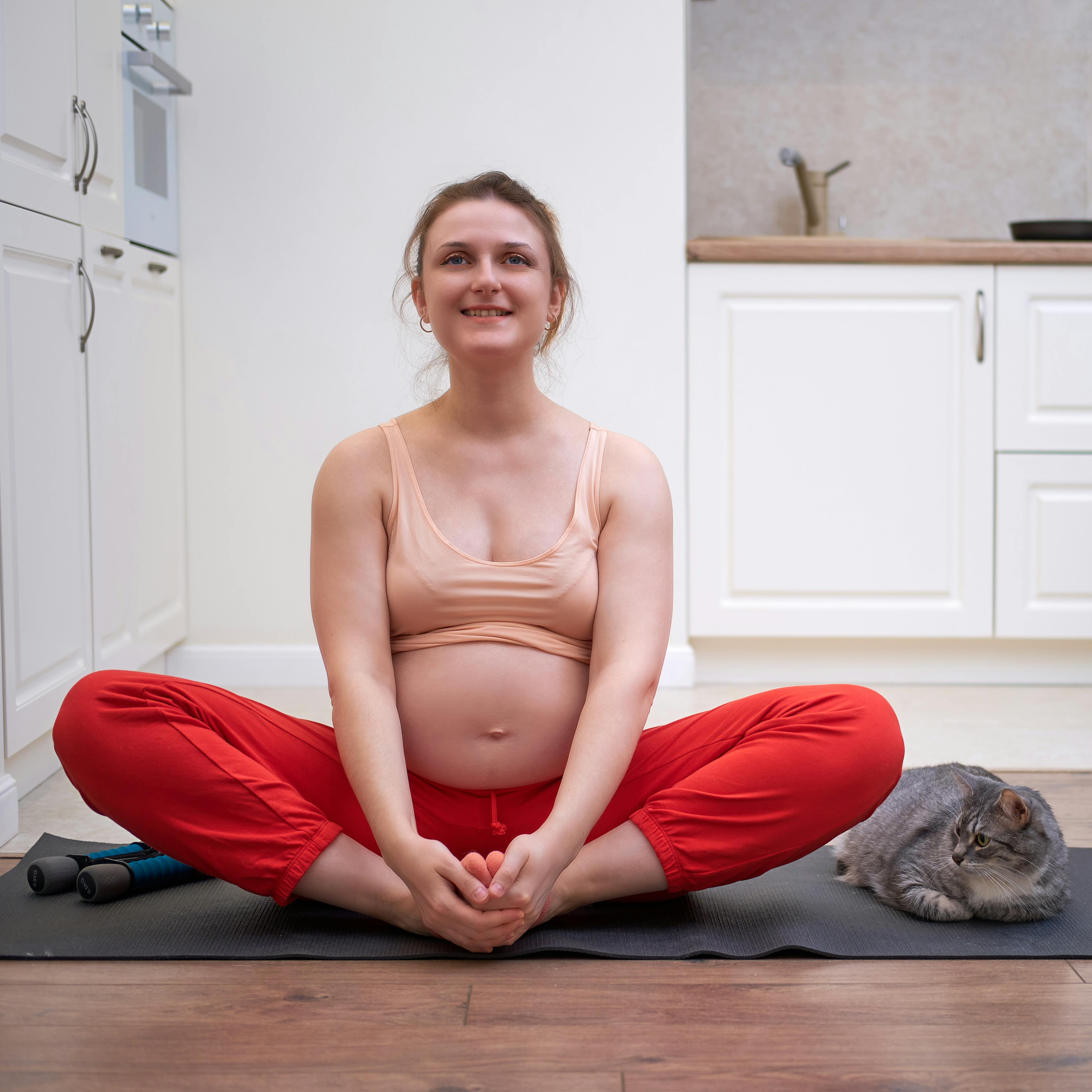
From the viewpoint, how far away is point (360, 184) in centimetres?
271

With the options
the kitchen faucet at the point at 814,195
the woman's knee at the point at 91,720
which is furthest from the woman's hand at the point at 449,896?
the kitchen faucet at the point at 814,195

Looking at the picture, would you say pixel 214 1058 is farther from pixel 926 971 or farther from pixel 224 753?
pixel 926 971

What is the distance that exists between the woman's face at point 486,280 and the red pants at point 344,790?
0.52 metres

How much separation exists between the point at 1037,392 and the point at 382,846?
7.02ft

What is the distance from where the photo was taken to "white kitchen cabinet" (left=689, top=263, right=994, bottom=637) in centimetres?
274

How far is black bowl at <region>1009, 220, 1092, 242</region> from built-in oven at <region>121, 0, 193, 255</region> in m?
2.00

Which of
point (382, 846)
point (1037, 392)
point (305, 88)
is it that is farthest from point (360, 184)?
point (382, 846)

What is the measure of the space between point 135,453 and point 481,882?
5.14 ft

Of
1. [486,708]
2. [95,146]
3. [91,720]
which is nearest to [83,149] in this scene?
[95,146]

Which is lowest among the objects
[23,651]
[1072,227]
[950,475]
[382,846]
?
[382,846]

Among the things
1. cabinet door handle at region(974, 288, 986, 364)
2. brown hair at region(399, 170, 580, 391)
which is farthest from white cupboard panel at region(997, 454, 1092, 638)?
brown hair at region(399, 170, 580, 391)

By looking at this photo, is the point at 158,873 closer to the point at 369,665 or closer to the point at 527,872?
the point at 369,665

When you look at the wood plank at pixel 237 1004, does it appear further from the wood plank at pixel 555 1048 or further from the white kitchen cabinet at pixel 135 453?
the white kitchen cabinet at pixel 135 453

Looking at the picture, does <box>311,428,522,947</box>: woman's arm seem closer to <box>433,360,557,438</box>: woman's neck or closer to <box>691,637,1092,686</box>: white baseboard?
<box>433,360,557,438</box>: woman's neck
